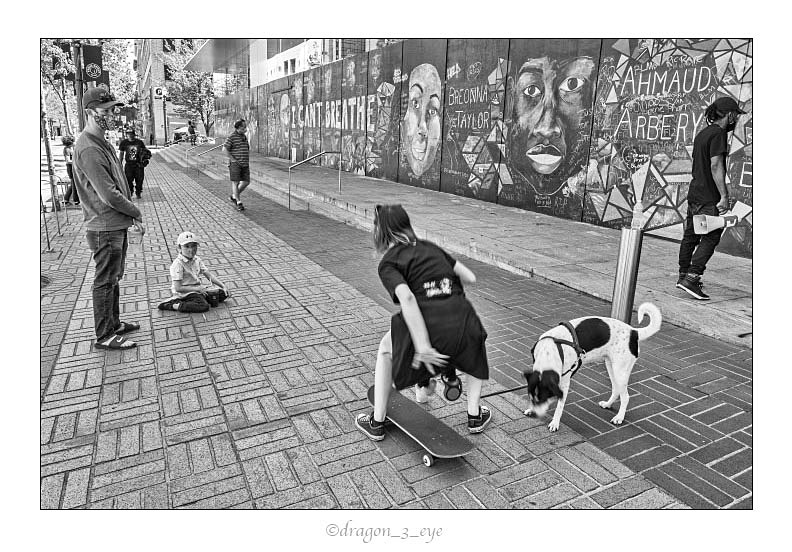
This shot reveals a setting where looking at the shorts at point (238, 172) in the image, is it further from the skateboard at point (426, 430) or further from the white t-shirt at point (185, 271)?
the skateboard at point (426, 430)

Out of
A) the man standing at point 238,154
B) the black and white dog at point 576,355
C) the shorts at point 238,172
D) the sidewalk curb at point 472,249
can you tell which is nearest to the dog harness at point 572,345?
the black and white dog at point 576,355

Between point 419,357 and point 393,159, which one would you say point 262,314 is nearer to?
point 419,357

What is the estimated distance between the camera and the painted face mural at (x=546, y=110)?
10627 millimetres

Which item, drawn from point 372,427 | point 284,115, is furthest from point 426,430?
point 284,115

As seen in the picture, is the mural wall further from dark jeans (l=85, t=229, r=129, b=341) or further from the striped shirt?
dark jeans (l=85, t=229, r=129, b=341)

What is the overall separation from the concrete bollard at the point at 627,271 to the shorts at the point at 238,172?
9.96 meters

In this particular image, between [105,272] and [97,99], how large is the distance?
141 centimetres

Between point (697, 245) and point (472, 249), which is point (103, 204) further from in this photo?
point (697, 245)

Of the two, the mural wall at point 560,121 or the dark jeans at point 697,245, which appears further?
the mural wall at point 560,121

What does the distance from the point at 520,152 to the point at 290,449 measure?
9.94 m

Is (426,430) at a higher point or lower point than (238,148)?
lower

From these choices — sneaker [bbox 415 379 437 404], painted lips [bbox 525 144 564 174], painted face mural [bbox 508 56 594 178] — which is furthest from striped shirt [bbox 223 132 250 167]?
sneaker [bbox 415 379 437 404]

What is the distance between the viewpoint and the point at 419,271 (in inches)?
123

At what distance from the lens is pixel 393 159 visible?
17578 mm
